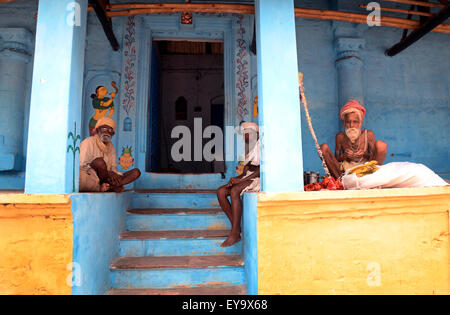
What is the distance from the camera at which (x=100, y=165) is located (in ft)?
10.3

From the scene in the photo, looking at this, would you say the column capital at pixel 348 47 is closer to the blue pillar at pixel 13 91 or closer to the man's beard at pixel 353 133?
the man's beard at pixel 353 133

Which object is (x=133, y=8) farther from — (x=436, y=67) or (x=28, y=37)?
(x=436, y=67)

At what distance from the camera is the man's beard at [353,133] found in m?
3.26

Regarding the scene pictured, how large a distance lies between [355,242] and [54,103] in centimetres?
247

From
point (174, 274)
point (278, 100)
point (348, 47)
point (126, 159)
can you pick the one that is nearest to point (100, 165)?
point (174, 274)

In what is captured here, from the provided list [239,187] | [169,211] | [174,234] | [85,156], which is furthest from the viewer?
[169,211]

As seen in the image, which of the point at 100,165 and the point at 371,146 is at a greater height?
the point at 371,146

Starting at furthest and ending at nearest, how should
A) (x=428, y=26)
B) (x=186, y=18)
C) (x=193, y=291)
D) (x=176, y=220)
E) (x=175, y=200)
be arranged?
1. (x=186, y=18)
2. (x=428, y=26)
3. (x=175, y=200)
4. (x=176, y=220)
5. (x=193, y=291)

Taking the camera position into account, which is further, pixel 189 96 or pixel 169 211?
pixel 189 96

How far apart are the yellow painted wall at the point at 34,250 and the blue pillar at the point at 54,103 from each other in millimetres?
200

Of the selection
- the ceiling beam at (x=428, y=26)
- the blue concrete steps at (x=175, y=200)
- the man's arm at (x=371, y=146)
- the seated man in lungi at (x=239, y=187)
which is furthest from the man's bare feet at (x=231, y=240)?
the ceiling beam at (x=428, y=26)

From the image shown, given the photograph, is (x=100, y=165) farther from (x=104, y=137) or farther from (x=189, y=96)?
(x=189, y=96)

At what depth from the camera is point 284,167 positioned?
2.16m
